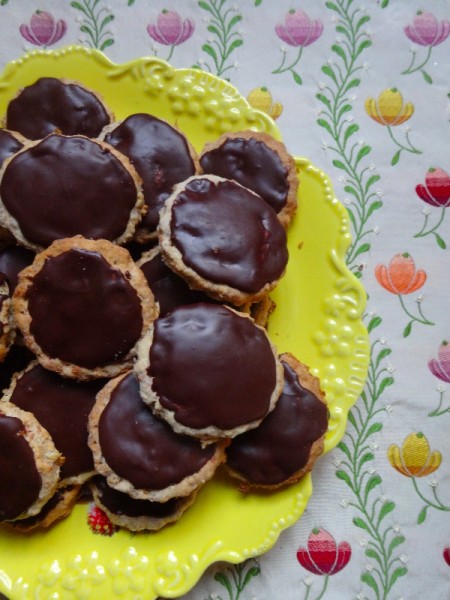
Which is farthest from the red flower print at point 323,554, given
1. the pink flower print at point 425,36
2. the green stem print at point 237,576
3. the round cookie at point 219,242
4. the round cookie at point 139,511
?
the pink flower print at point 425,36

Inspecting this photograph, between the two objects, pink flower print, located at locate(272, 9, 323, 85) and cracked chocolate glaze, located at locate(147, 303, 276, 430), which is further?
pink flower print, located at locate(272, 9, 323, 85)

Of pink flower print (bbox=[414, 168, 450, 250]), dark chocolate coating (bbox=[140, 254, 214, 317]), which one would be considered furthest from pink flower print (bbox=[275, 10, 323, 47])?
dark chocolate coating (bbox=[140, 254, 214, 317])

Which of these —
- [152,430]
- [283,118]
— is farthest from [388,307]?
[152,430]

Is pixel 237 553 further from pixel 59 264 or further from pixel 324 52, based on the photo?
pixel 324 52

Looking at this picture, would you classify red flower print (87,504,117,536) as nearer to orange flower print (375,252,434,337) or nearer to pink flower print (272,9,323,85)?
orange flower print (375,252,434,337)

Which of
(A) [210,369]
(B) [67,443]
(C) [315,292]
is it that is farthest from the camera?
(C) [315,292]

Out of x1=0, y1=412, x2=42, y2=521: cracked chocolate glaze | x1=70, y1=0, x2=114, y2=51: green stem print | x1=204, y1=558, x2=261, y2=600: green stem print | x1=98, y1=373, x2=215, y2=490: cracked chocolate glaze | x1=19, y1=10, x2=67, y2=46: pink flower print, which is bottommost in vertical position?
x1=204, y1=558, x2=261, y2=600: green stem print

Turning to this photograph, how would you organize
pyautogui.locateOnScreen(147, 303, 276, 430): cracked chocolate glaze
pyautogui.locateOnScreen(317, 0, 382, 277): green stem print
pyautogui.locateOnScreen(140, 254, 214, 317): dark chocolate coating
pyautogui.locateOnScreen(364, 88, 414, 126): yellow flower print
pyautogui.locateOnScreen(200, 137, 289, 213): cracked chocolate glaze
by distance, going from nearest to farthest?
pyautogui.locateOnScreen(147, 303, 276, 430): cracked chocolate glaze < pyautogui.locateOnScreen(140, 254, 214, 317): dark chocolate coating < pyautogui.locateOnScreen(200, 137, 289, 213): cracked chocolate glaze < pyautogui.locateOnScreen(317, 0, 382, 277): green stem print < pyautogui.locateOnScreen(364, 88, 414, 126): yellow flower print
